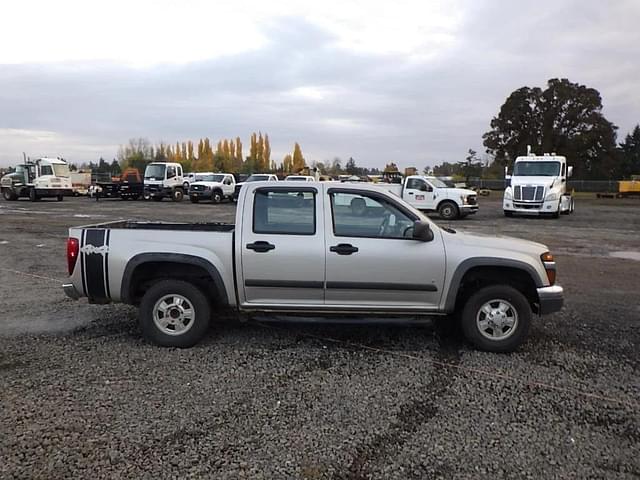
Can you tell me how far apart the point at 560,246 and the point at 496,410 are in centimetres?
1102

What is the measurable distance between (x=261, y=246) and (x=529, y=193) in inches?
834

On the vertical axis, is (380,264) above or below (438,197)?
above

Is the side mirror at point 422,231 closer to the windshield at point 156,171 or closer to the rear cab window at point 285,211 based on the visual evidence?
the rear cab window at point 285,211

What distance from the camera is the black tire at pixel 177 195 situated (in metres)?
36.0

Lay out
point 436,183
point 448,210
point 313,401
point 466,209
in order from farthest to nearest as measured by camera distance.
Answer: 1. point 436,183
2. point 448,210
3. point 466,209
4. point 313,401

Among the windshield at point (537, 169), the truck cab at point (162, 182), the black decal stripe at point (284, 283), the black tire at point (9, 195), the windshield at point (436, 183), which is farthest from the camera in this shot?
the truck cab at point (162, 182)

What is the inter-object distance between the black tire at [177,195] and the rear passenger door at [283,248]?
32.3 metres

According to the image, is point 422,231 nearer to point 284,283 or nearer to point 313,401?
point 284,283

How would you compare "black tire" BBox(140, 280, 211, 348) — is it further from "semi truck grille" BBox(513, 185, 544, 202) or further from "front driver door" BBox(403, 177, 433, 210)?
"semi truck grille" BBox(513, 185, 544, 202)

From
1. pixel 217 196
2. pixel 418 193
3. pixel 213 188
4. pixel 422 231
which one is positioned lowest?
pixel 217 196

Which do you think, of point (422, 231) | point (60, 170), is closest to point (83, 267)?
point (422, 231)

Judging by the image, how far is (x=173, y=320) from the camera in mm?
5141

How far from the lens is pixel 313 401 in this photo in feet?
13.2

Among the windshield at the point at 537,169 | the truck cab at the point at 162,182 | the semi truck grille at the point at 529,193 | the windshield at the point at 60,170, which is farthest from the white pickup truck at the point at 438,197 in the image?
the windshield at the point at 60,170
